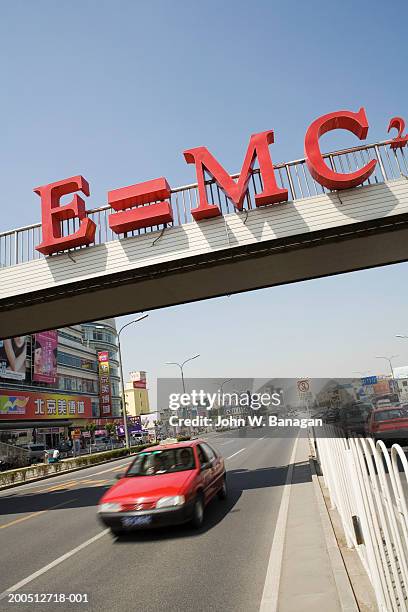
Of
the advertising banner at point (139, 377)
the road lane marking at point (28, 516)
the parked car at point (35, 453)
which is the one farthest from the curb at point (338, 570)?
the advertising banner at point (139, 377)

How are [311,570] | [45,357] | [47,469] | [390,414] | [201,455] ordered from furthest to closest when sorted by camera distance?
[45,357] → [47,469] → [390,414] → [201,455] → [311,570]

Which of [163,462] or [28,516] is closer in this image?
[163,462]

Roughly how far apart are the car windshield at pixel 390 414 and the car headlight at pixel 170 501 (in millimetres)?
8983

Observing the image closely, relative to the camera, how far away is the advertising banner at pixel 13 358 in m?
42.3

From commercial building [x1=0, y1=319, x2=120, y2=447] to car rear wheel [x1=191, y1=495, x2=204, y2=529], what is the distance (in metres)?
38.2

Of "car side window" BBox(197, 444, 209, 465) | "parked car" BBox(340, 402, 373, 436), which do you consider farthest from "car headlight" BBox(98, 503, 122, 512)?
"parked car" BBox(340, 402, 373, 436)

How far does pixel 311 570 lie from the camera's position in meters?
5.24

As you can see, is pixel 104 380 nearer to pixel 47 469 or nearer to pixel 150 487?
pixel 47 469

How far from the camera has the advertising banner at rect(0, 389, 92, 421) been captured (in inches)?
1639

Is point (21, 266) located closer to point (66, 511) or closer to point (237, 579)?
point (66, 511)

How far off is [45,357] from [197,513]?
46180 mm

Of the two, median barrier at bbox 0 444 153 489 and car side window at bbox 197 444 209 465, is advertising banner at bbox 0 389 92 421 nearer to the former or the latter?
median barrier at bbox 0 444 153 489

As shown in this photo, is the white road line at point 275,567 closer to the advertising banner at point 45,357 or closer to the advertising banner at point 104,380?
the advertising banner at point 45,357

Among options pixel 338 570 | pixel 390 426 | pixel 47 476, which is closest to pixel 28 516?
pixel 338 570
